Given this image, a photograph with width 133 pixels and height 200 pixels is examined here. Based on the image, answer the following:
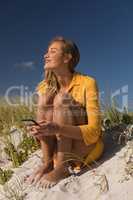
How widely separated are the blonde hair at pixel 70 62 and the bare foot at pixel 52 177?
0.73m

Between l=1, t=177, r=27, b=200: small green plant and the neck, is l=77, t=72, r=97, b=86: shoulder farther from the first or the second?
l=1, t=177, r=27, b=200: small green plant

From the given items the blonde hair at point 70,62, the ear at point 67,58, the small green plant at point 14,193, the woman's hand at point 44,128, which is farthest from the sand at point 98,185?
the ear at point 67,58

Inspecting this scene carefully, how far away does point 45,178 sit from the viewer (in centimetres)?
385

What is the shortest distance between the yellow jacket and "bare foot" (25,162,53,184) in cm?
33

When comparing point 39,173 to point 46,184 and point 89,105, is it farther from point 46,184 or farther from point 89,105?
point 89,105

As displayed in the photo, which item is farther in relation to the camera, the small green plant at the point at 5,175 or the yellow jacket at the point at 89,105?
the small green plant at the point at 5,175

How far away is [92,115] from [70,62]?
607 mm

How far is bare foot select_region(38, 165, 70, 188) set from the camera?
382cm

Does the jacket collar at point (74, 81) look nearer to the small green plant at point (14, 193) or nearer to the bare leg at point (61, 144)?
the bare leg at point (61, 144)

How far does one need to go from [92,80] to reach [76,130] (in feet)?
1.80

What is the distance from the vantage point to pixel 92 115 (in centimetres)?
393

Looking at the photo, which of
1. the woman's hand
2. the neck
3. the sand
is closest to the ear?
Answer: the neck

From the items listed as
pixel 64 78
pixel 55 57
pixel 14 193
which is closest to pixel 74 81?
pixel 64 78

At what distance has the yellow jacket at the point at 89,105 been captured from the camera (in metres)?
3.89
